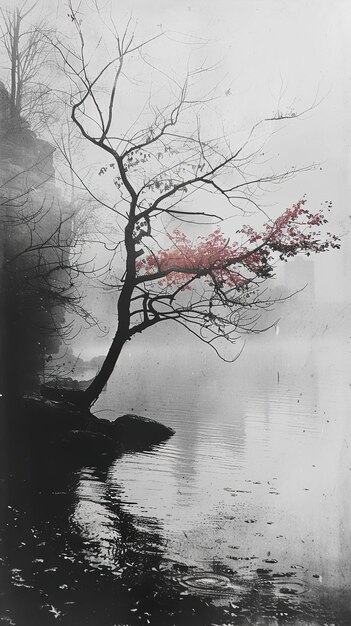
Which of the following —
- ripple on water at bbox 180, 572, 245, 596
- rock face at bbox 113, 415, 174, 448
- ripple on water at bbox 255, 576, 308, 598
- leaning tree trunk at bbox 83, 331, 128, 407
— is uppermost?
leaning tree trunk at bbox 83, 331, 128, 407

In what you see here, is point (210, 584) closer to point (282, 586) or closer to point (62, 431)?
point (282, 586)

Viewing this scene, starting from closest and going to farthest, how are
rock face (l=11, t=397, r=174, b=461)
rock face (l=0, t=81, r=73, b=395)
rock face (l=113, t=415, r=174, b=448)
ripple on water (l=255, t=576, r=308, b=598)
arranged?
ripple on water (l=255, t=576, r=308, b=598) < rock face (l=11, t=397, r=174, b=461) < rock face (l=113, t=415, r=174, b=448) < rock face (l=0, t=81, r=73, b=395)

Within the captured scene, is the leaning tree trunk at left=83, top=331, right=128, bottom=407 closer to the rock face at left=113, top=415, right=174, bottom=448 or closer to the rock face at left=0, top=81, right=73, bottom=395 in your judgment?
the rock face at left=113, top=415, right=174, bottom=448

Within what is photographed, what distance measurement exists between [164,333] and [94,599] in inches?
2894

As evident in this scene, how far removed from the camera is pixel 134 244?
45.1 ft

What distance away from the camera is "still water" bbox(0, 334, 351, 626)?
18.3 feet

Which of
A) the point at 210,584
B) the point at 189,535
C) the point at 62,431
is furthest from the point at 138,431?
the point at 210,584

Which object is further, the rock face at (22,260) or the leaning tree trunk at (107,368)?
the rock face at (22,260)

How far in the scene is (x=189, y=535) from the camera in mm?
7902

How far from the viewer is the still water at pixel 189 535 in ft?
18.3

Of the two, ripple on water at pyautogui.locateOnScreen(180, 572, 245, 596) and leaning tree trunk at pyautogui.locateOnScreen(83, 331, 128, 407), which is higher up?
leaning tree trunk at pyautogui.locateOnScreen(83, 331, 128, 407)

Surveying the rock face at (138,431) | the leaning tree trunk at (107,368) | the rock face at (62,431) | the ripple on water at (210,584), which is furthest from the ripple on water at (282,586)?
the rock face at (138,431)

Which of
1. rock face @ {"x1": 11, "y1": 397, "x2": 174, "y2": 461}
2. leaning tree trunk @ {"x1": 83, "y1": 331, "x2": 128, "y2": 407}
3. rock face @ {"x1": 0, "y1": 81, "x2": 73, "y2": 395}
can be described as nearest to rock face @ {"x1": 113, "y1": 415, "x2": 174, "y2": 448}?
rock face @ {"x1": 11, "y1": 397, "x2": 174, "y2": 461}

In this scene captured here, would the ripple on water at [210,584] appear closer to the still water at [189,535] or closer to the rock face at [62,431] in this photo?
the still water at [189,535]
